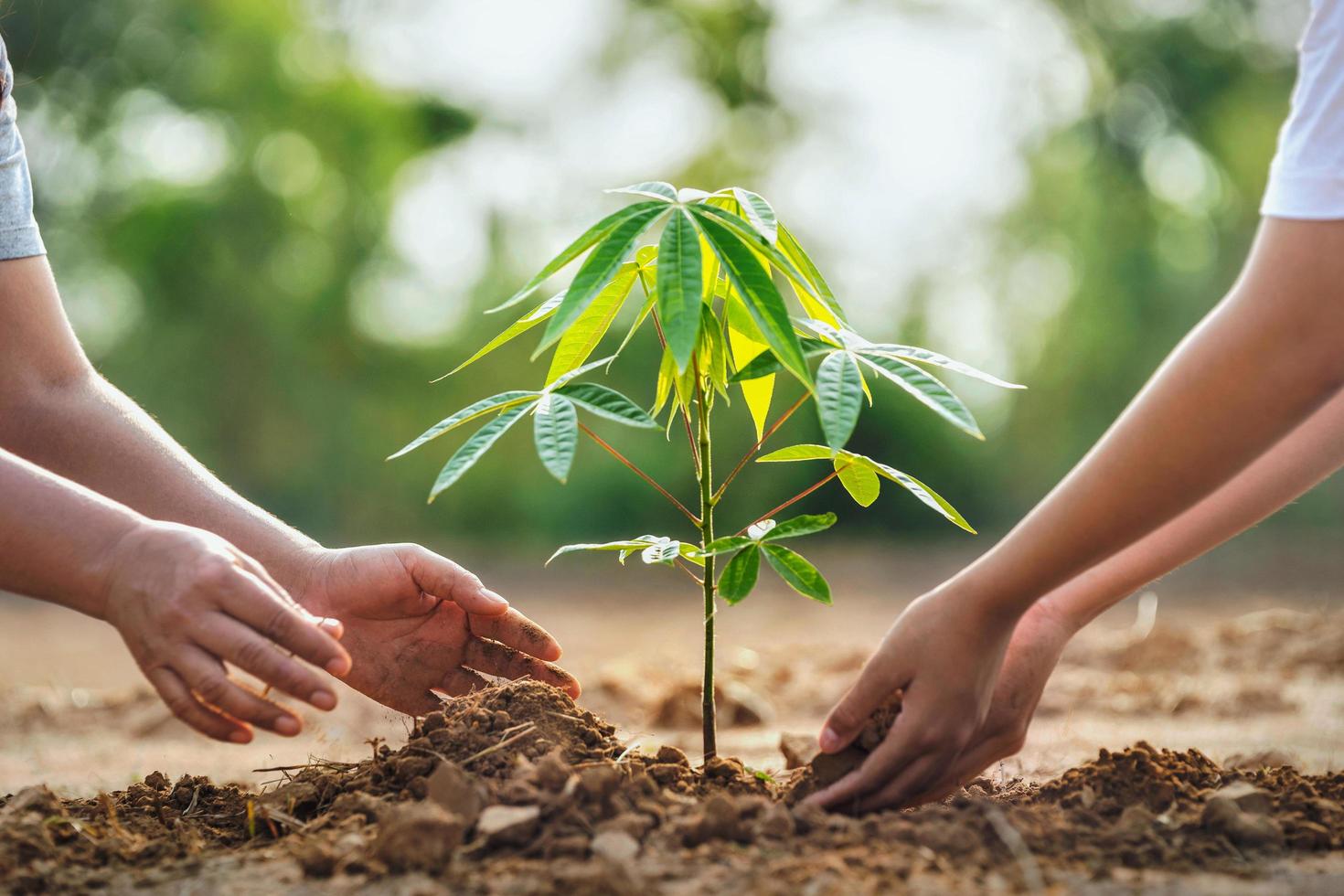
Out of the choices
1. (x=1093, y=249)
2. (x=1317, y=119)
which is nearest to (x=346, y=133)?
(x=1093, y=249)

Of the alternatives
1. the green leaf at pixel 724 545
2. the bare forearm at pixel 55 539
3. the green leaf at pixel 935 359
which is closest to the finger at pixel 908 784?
the green leaf at pixel 724 545

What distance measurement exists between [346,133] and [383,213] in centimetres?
100

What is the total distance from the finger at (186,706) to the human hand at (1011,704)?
0.91 m

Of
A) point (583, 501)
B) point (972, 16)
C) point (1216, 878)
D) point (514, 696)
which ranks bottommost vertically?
point (1216, 878)

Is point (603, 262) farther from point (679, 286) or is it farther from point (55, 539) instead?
point (55, 539)

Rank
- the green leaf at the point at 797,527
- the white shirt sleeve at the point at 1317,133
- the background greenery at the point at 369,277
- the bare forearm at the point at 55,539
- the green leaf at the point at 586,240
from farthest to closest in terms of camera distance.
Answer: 1. the background greenery at the point at 369,277
2. the green leaf at the point at 797,527
3. the green leaf at the point at 586,240
4. the bare forearm at the point at 55,539
5. the white shirt sleeve at the point at 1317,133

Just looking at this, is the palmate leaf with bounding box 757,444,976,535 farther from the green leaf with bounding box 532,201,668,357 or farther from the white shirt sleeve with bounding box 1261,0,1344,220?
the white shirt sleeve with bounding box 1261,0,1344,220

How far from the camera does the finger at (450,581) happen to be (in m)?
1.87

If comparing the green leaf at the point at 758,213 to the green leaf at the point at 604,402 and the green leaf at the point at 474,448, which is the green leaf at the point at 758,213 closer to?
the green leaf at the point at 604,402

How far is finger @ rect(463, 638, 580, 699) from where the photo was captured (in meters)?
1.97

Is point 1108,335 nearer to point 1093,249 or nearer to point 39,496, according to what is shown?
point 1093,249

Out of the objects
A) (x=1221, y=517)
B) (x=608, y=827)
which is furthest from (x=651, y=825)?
(x=1221, y=517)

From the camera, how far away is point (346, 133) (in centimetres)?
1082

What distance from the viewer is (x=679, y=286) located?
4.76 feet
